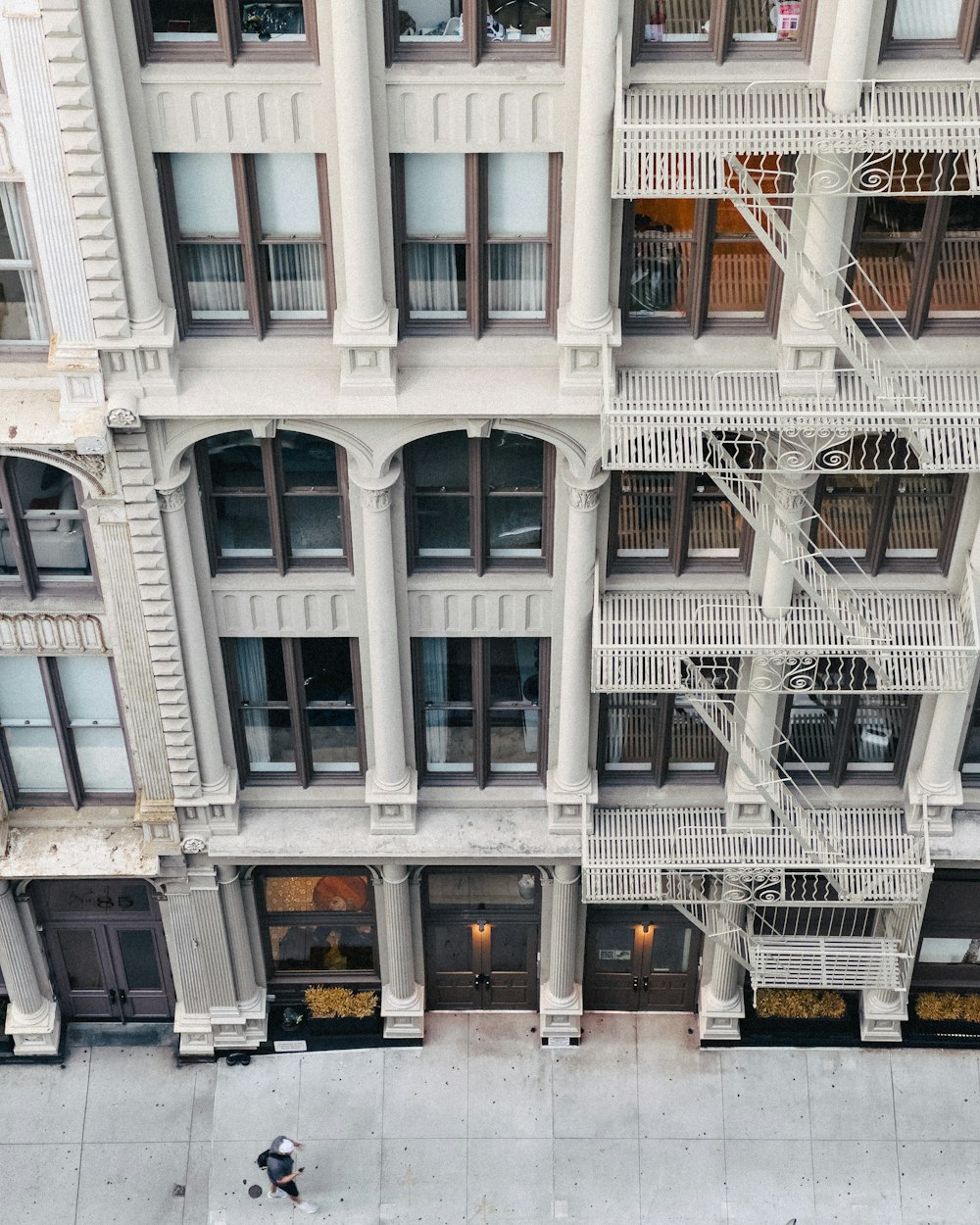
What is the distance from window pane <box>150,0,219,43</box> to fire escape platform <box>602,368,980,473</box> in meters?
7.43

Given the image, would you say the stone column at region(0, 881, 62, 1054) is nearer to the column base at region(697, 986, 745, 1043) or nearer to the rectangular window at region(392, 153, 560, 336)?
the column base at region(697, 986, 745, 1043)

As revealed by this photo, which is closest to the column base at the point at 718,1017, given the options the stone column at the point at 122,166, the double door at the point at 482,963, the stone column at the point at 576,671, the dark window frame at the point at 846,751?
the double door at the point at 482,963

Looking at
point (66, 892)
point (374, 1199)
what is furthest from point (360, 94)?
point (374, 1199)

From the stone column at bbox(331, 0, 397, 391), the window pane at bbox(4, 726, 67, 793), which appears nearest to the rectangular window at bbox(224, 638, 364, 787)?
the window pane at bbox(4, 726, 67, 793)

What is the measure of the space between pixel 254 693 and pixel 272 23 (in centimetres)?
1167

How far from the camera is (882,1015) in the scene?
3219cm

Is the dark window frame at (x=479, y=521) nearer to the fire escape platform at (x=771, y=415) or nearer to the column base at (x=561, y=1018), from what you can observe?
the fire escape platform at (x=771, y=415)

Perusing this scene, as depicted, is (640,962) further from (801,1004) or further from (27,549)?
(27,549)

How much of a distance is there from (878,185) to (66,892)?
1971 centimetres

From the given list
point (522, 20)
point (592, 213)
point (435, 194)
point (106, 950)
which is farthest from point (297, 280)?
point (106, 950)

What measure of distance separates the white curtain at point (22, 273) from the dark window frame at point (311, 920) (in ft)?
37.5

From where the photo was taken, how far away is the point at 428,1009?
33500 mm

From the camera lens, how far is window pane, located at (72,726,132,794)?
2962cm

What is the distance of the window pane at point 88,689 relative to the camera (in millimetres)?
28641
